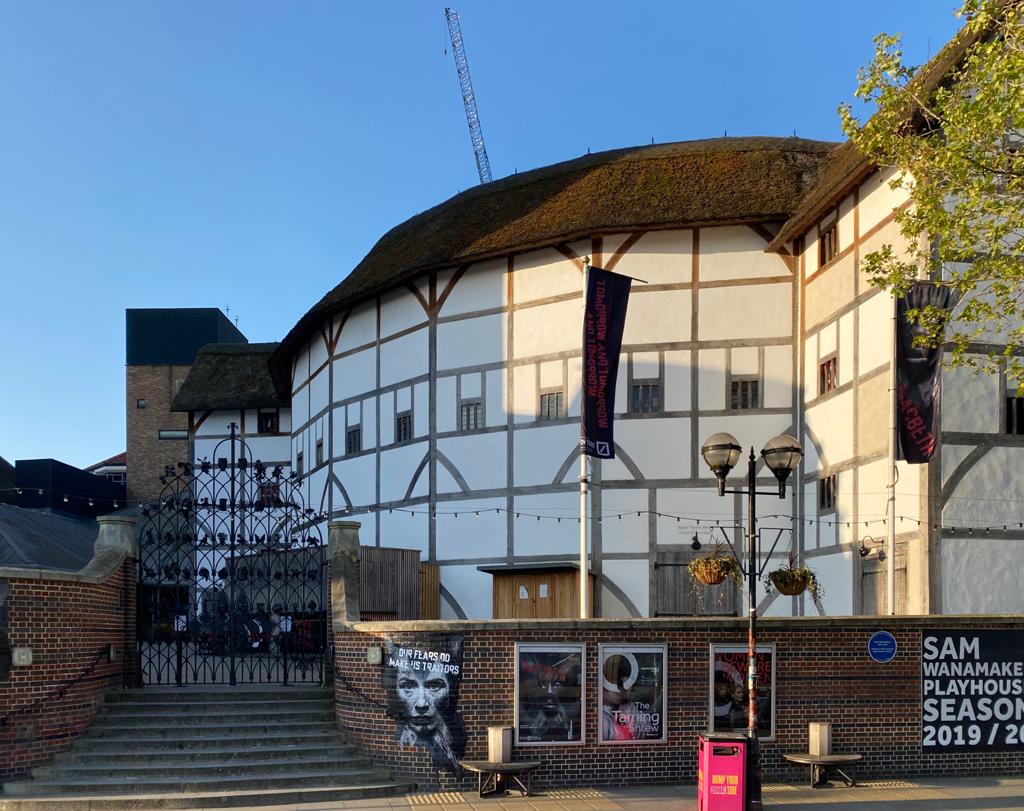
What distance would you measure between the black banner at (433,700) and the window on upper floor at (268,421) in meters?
25.9

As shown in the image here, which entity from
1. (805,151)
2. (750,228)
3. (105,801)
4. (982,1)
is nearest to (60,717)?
(105,801)

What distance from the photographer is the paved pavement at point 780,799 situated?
12.8 m

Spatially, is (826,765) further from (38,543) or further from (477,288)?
(38,543)

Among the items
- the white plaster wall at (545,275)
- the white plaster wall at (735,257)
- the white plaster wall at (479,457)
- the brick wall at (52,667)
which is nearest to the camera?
the brick wall at (52,667)

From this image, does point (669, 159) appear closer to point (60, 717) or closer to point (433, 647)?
point (433, 647)

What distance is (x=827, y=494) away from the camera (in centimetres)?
2180

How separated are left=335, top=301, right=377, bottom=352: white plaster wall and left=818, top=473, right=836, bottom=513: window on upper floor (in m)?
12.2

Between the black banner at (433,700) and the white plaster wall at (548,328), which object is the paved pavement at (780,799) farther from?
the white plaster wall at (548,328)

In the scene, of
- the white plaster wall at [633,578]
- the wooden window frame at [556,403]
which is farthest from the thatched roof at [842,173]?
the white plaster wall at [633,578]

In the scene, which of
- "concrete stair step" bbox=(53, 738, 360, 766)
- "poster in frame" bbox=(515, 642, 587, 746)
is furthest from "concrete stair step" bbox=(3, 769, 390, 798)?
"poster in frame" bbox=(515, 642, 587, 746)

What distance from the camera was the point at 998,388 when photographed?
727 inches

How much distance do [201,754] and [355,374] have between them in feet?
53.1

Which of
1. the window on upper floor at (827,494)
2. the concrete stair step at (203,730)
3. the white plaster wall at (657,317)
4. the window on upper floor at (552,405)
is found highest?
the white plaster wall at (657,317)

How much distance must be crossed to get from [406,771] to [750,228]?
14.4 m
